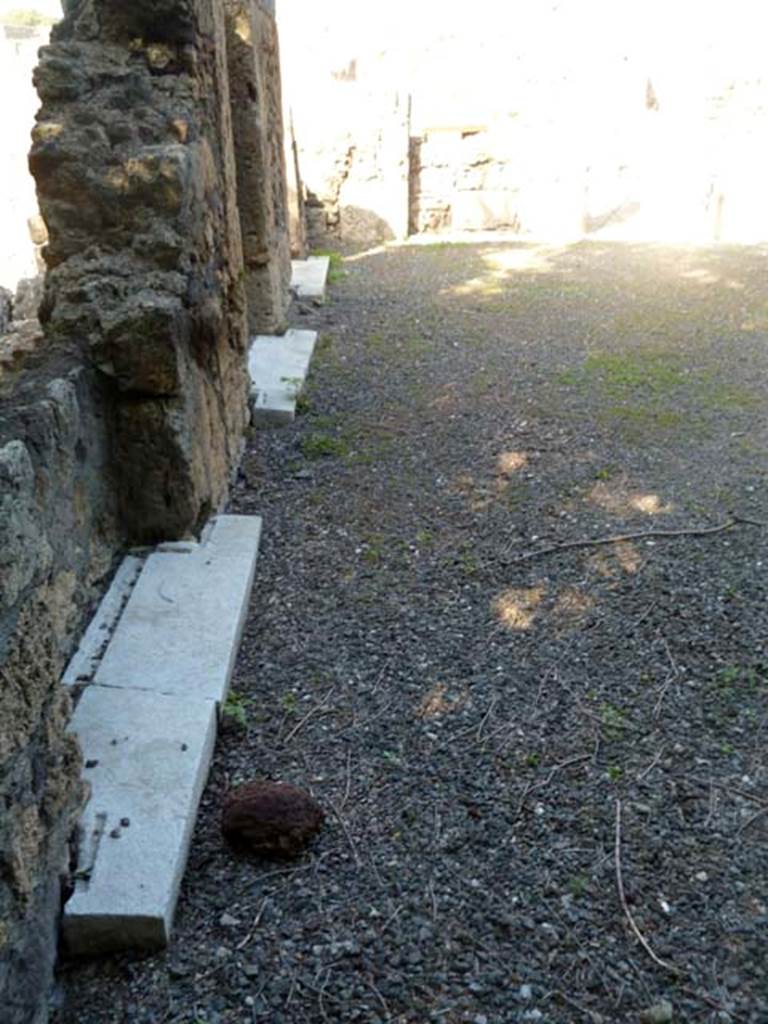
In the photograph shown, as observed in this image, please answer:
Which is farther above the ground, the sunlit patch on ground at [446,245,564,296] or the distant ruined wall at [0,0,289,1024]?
the distant ruined wall at [0,0,289,1024]

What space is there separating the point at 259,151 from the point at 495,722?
459cm

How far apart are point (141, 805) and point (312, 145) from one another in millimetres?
9811

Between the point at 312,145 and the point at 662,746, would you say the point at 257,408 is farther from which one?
the point at 312,145

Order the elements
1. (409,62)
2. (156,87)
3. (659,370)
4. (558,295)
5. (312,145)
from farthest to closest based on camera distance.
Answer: (409,62) → (312,145) → (558,295) → (659,370) → (156,87)

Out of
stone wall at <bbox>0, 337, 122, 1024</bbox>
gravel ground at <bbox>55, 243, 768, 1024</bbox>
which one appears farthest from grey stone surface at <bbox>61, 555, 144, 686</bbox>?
stone wall at <bbox>0, 337, 122, 1024</bbox>

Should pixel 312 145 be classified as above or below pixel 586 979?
above

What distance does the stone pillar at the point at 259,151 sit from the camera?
5.68 metres

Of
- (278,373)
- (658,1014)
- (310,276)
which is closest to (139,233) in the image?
(278,373)

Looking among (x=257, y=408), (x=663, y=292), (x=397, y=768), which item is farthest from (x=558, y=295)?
(x=397, y=768)

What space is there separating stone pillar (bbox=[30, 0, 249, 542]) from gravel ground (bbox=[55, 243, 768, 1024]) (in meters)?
0.65

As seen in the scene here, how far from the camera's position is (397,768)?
2498 mm

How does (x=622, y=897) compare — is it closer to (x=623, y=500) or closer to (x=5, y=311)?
(x=623, y=500)

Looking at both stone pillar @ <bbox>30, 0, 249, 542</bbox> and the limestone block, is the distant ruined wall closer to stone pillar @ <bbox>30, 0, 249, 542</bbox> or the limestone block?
stone pillar @ <bbox>30, 0, 249, 542</bbox>

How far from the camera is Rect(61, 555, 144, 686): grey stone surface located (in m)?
2.66
